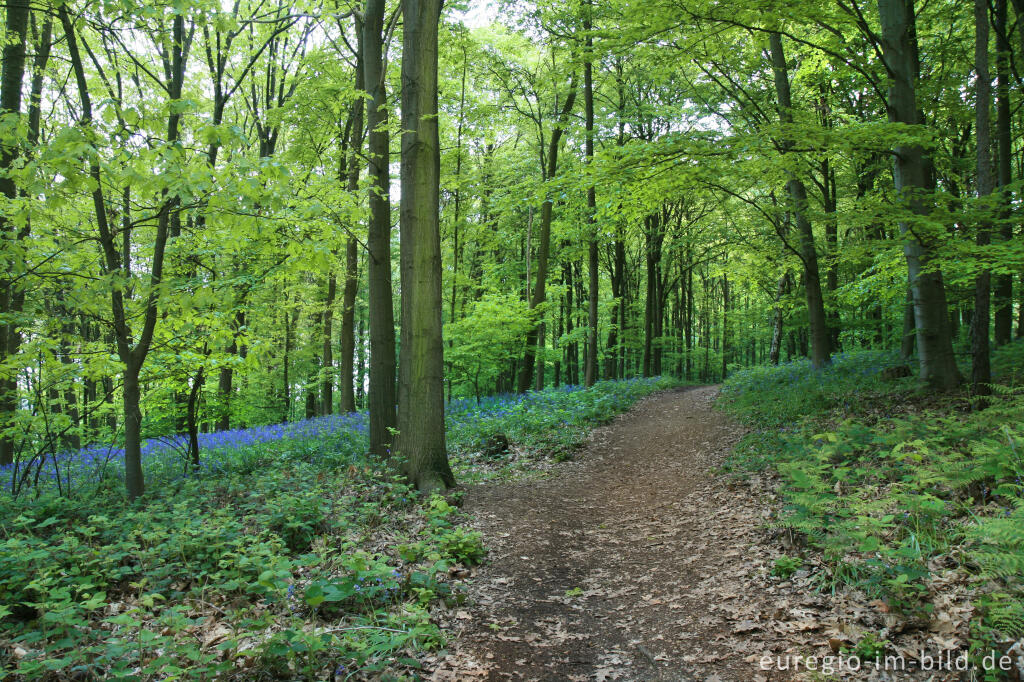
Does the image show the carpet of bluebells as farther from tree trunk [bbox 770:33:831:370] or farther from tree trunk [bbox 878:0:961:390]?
tree trunk [bbox 878:0:961:390]

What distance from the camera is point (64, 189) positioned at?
4684mm

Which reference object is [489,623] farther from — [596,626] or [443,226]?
[443,226]

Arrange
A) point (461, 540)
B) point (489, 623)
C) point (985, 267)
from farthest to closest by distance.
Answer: point (985, 267) → point (461, 540) → point (489, 623)

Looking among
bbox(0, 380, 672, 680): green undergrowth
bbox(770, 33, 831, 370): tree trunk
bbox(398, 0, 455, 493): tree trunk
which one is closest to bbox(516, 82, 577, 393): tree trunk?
bbox(770, 33, 831, 370): tree trunk

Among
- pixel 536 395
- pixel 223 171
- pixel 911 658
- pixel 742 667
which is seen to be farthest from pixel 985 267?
pixel 536 395

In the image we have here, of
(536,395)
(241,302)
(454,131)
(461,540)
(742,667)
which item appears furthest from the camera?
(454,131)

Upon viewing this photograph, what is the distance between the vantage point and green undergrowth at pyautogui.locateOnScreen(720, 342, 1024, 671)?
2975 millimetres

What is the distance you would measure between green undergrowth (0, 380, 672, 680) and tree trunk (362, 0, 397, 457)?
140 cm

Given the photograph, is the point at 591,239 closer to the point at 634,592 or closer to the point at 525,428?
the point at 525,428

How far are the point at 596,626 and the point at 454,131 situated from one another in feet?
58.6

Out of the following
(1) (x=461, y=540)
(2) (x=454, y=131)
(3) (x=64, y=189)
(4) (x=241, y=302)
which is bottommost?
(1) (x=461, y=540)

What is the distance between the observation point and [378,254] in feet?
28.4

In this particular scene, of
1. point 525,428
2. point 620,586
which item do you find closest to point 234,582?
point 620,586

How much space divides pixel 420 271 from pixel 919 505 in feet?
18.8
